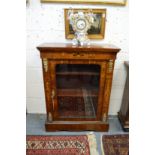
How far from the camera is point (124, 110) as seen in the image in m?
1.87

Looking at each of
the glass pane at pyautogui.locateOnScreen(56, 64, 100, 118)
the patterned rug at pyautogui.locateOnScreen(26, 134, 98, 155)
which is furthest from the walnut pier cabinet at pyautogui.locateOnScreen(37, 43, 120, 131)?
the patterned rug at pyautogui.locateOnScreen(26, 134, 98, 155)

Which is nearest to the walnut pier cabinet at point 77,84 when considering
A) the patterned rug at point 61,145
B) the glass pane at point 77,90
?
the glass pane at point 77,90

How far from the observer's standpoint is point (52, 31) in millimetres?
1780

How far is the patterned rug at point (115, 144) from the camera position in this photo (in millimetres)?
1528

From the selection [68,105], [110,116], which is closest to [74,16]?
[68,105]

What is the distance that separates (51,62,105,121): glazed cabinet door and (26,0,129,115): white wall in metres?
0.36

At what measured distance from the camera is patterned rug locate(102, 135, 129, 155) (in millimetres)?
1528

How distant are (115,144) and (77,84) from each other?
68cm

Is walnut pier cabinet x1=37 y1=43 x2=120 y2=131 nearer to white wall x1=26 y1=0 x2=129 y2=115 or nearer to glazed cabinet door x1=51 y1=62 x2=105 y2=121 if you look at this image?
glazed cabinet door x1=51 y1=62 x2=105 y2=121

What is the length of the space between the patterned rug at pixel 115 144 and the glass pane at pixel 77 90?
27 centimetres
